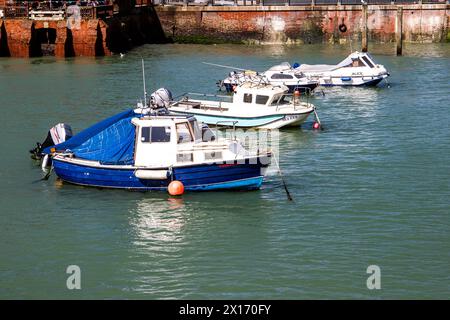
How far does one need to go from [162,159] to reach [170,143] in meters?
0.59

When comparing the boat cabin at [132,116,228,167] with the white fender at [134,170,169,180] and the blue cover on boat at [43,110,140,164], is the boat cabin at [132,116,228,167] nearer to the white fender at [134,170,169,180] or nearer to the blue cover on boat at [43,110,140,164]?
the white fender at [134,170,169,180]

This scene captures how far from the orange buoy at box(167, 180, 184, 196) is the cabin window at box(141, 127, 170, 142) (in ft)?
5.17

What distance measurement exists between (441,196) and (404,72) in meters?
32.1

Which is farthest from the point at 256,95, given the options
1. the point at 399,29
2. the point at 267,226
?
the point at 399,29

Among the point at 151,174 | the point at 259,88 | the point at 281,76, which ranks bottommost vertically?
the point at 151,174

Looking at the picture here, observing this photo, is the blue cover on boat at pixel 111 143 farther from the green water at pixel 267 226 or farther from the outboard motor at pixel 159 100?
the green water at pixel 267 226

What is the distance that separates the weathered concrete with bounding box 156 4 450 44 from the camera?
77875mm

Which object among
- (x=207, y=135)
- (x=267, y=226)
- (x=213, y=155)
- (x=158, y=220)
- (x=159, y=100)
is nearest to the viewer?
(x=267, y=226)

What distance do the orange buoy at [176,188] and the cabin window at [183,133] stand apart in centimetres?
149

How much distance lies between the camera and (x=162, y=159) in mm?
31969

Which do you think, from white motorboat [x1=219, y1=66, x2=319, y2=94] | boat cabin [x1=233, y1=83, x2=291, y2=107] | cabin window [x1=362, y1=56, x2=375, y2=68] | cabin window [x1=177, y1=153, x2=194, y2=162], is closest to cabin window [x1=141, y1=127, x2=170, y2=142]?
cabin window [x1=177, y1=153, x2=194, y2=162]

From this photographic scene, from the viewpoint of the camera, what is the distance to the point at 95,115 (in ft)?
155

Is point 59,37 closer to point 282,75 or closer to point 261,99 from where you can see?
point 282,75
